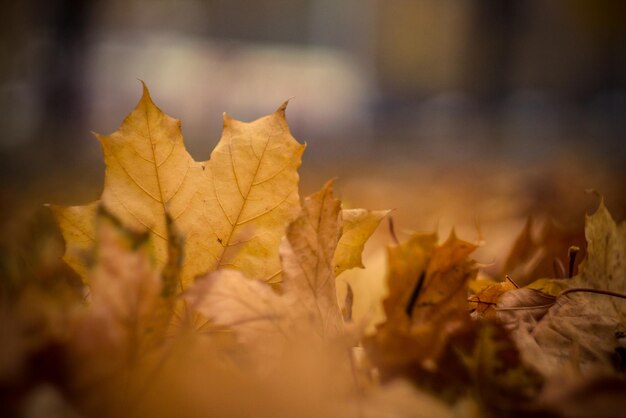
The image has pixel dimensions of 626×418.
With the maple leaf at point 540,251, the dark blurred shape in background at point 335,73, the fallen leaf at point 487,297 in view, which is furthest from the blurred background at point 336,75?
the fallen leaf at point 487,297

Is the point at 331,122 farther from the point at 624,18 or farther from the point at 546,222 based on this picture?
the point at 546,222

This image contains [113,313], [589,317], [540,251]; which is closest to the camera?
[113,313]

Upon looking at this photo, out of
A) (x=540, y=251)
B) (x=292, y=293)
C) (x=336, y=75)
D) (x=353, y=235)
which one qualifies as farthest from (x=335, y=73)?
(x=292, y=293)

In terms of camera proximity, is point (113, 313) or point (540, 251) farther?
point (540, 251)

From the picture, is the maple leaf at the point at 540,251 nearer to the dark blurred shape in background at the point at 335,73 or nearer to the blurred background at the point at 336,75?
the blurred background at the point at 336,75

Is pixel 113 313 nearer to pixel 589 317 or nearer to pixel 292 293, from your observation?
pixel 292 293

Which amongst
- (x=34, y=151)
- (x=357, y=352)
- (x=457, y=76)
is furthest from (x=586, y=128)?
(x=357, y=352)
